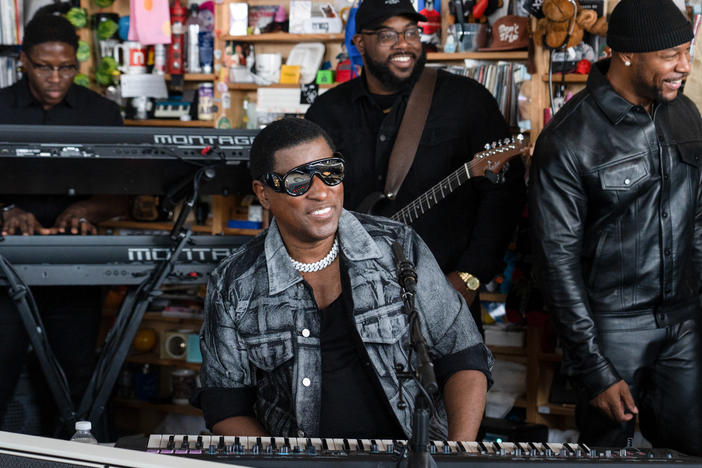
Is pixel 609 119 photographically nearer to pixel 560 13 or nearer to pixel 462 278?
pixel 462 278

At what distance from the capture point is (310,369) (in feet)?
6.74

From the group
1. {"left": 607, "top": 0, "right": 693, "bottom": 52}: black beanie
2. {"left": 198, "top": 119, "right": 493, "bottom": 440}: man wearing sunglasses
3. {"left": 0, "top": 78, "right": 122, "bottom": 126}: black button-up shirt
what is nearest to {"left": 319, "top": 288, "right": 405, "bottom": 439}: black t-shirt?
{"left": 198, "top": 119, "right": 493, "bottom": 440}: man wearing sunglasses

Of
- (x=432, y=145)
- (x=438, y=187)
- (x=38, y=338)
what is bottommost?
(x=38, y=338)

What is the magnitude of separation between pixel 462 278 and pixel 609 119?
74 cm

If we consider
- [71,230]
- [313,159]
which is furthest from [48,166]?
[313,159]

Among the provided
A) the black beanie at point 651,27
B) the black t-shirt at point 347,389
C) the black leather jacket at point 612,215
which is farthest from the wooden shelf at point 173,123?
the black t-shirt at point 347,389

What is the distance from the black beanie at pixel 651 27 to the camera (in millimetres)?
2525

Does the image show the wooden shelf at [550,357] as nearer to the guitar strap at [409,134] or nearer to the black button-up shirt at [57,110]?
the guitar strap at [409,134]

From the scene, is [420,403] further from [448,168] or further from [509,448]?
[448,168]

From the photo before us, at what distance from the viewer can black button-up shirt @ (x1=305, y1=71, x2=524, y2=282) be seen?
3.16 metres

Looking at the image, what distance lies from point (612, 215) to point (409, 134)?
2.72ft

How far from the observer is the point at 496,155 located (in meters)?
3.00

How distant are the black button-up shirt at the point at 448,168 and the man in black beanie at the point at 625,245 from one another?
0.42 metres

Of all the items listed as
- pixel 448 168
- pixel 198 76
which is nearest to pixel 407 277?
pixel 448 168
